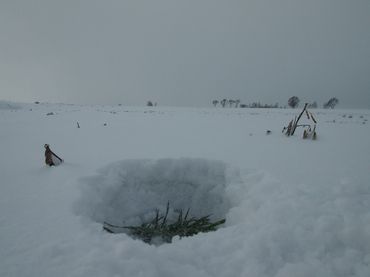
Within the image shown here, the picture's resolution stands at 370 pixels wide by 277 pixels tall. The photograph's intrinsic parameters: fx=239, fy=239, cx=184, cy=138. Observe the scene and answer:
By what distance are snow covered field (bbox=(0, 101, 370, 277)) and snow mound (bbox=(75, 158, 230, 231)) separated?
0.02 metres

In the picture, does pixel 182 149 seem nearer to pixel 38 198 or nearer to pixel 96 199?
pixel 96 199

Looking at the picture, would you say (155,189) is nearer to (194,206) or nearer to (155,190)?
(155,190)

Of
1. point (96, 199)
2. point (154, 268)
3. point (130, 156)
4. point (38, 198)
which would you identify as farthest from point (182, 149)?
point (154, 268)

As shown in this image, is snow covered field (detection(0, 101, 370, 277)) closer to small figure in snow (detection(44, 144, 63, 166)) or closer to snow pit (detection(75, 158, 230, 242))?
snow pit (detection(75, 158, 230, 242))

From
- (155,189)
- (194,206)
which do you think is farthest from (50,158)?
(194,206)

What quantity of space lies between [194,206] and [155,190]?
0.73 m

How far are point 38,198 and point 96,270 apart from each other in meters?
1.59

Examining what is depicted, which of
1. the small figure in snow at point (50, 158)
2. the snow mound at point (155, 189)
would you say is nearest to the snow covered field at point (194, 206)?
the snow mound at point (155, 189)

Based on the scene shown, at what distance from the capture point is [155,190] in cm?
419

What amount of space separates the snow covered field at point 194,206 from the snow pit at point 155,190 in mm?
18

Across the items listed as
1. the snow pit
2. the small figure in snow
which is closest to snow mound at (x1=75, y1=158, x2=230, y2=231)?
the snow pit

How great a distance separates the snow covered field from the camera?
1971 millimetres

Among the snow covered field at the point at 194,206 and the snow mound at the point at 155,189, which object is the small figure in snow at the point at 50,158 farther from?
the snow mound at the point at 155,189

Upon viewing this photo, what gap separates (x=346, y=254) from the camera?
202 centimetres
